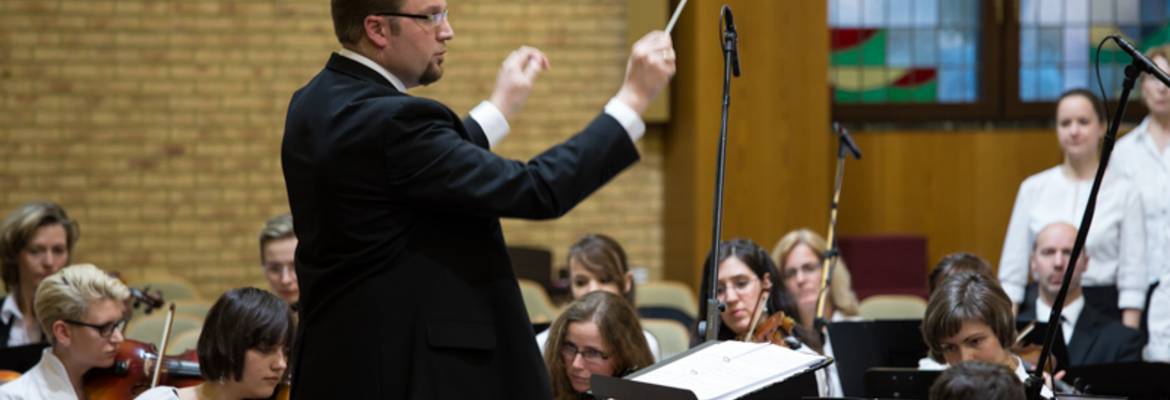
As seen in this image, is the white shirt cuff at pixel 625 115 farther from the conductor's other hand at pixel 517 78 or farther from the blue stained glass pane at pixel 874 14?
the blue stained glass pane at pixel 874 14

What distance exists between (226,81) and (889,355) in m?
5.17

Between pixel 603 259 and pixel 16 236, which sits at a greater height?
pixel 16 236

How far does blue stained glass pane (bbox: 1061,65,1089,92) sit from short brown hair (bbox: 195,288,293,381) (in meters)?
6.23

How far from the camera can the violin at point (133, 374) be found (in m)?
3.99

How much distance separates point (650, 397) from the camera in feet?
7.26

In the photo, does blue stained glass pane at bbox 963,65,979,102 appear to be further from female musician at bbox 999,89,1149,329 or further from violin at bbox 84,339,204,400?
violin at bbox 84,339,204,400

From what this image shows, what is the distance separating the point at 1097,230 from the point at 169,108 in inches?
204

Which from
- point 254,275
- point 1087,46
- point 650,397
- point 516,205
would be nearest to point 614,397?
point 650,397

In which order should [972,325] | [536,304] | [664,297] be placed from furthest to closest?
[664,297]
[536,304]
[972,325]

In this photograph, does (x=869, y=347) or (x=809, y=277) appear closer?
(x=869, y=347)

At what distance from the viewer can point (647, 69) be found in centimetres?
218

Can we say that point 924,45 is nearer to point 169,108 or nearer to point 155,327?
point 169,108

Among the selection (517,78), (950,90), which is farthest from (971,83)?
(517,78)

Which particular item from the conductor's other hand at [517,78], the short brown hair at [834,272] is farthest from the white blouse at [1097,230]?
the conductor's other hand at [517,78]
